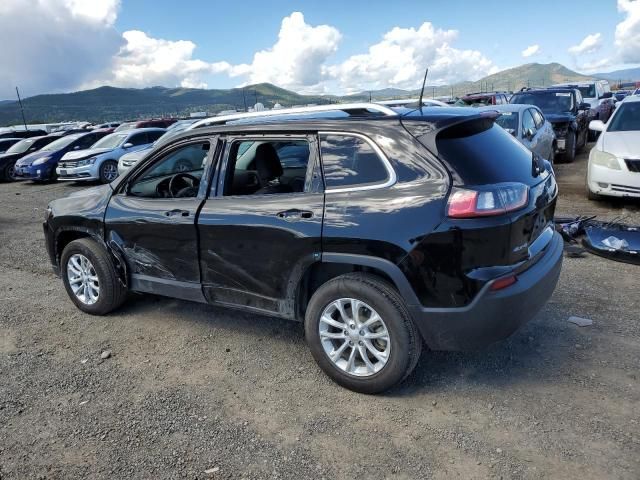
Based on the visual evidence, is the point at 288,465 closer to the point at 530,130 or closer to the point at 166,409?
the point at 166,409

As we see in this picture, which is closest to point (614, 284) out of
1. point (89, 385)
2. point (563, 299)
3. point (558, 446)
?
point (563, 299)

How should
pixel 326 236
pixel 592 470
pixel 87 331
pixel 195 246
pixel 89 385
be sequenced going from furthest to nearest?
pixel 87 331 → pixel 195 246 → pixel 89 385 → pixel 326 236 → pixel 592 470

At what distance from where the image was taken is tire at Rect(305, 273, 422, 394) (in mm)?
2932

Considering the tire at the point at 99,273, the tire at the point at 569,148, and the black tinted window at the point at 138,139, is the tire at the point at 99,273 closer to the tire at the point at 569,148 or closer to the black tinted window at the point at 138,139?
the tire at the point at 569,148

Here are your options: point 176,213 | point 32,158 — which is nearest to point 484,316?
point 176,213

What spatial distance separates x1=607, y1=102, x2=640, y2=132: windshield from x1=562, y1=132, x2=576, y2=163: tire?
338 centimetres

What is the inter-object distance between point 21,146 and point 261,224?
67.7 feet

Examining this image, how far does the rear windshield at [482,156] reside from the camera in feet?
9.23

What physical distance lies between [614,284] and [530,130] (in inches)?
202

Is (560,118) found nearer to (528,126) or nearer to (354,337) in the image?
(528,126)

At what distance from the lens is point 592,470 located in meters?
2.40

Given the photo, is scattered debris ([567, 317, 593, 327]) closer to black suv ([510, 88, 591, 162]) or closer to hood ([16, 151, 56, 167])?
black suv ([510, 88, 591, 162])

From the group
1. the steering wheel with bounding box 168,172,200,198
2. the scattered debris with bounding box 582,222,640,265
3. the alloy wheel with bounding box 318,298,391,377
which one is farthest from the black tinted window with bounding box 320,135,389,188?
the scattered debris with bounding box 582,222,640,265

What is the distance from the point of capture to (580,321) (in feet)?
12.9
